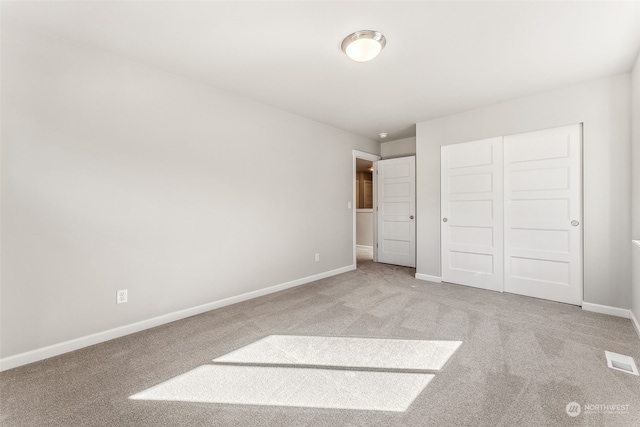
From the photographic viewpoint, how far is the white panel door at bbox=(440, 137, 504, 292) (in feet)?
11.5

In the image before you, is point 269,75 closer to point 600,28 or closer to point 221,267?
point 221,267

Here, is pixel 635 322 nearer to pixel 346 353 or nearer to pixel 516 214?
pixel 516 214

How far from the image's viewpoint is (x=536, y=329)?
241 centimetres

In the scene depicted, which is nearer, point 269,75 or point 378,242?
point 269,75

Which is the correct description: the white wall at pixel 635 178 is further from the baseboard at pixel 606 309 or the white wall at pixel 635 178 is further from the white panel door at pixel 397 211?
the white panel door at pixel 397 211

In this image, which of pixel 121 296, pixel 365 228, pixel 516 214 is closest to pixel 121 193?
pixel 121 296

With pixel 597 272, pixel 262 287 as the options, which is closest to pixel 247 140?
pixel 262 287

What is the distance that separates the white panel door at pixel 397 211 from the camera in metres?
4.95

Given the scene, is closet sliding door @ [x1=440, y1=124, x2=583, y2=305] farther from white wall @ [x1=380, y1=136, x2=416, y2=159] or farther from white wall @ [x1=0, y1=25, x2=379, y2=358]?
white wall @ [x1=0, y1=25, x2=379, y2=358]

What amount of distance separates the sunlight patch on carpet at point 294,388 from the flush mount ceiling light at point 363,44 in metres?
2.45

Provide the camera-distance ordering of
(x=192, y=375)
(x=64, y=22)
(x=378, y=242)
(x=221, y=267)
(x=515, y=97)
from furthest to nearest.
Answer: (x=378, y=242)
(x=515, y=97)
(x=221, y=267)
(x=64, y=22)
(x=192, y=375)

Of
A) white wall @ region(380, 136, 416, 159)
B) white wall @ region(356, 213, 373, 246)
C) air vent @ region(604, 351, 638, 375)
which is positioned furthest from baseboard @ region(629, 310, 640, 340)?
white wall @ region(356, 213, 373, 246)

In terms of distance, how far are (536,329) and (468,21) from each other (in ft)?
8.83

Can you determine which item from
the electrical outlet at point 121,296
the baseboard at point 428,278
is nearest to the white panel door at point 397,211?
the baseboard at point 428,278
